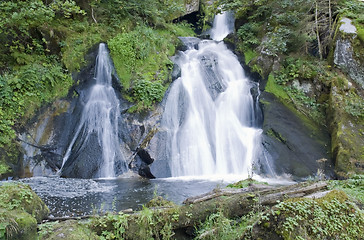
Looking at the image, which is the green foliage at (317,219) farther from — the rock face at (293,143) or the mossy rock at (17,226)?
the rock face at (293,143)

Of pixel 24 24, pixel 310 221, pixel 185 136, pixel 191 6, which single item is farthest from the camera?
pixel 191 6

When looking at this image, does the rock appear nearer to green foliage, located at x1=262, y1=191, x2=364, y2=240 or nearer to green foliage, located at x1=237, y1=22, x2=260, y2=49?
green foliage, located at x1=262, y1=191, x2=364, y2=240

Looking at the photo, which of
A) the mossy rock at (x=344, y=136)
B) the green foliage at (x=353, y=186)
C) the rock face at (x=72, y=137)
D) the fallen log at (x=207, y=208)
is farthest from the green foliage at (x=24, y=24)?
the mossy rock at (x=344, y=136)

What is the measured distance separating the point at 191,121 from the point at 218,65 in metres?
4.17

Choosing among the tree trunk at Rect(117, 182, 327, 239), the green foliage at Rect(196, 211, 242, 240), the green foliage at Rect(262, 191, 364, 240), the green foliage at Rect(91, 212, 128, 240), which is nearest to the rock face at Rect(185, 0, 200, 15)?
the tree trunk at Rect(117, 182, 327, 239)

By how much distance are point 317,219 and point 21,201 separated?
3.63m

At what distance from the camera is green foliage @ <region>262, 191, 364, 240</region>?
254 cm

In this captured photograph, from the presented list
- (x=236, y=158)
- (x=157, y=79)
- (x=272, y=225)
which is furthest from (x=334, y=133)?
(x=272, y=225)

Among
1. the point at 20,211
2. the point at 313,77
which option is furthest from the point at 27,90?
the point at 313,77

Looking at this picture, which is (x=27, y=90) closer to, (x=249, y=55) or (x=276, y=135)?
(x=276, y=135)

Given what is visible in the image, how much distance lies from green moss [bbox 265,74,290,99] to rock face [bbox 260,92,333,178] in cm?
50

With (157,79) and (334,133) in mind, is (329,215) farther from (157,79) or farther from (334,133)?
(157,79)

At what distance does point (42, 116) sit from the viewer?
29.8ft

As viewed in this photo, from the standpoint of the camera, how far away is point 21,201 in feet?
10.9
